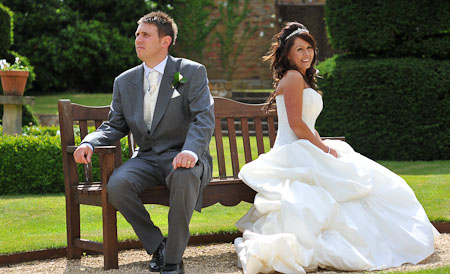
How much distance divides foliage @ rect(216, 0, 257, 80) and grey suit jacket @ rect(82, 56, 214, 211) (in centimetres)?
1259

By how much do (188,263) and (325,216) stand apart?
93cm

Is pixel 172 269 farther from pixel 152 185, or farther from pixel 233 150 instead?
pixel 233 150

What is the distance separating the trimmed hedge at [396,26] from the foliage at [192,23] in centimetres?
787

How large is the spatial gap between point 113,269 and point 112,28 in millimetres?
12882

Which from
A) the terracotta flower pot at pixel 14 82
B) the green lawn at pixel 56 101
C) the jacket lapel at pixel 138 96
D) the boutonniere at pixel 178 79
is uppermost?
the boutonniere at pixel 178 79

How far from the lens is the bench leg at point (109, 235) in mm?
4047

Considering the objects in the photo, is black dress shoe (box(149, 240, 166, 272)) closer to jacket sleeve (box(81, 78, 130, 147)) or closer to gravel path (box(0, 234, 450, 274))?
gravel path (box(0, 234, 450, 274))

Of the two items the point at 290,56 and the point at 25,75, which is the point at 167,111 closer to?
the point at 290,56

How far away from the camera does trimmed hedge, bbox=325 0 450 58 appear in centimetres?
888

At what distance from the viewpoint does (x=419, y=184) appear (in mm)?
6684

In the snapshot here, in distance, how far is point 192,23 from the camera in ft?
55.3

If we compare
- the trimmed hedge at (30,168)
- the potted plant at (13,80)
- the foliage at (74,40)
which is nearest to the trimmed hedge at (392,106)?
the trimmed hedge at (30,168)

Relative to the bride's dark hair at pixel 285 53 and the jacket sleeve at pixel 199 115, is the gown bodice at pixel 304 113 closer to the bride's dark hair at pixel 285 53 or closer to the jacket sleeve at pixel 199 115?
the bride's dark hair at pixel 285 53

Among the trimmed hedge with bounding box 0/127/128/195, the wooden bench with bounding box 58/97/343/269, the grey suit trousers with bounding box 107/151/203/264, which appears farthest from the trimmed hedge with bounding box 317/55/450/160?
the grey suit trousers with bounding box 107/151/203/264
